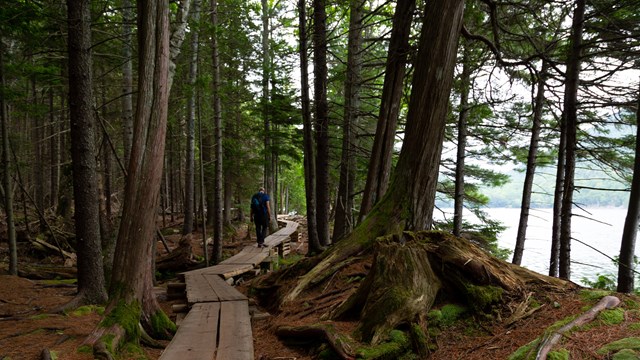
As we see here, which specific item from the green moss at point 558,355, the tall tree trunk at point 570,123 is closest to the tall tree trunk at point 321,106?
the tall tree trunk at point 570,123

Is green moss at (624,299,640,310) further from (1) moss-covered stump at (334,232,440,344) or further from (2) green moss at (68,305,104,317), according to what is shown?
(2) green moss at (68,305,104,317)

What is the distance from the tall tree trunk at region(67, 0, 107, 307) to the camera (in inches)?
268

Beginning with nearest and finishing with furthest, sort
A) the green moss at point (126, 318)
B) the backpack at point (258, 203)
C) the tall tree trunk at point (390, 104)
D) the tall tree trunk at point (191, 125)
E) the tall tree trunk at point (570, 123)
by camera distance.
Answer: the green moss at point (126, 318) < the tall tree trunk at point (390, 104) < the tall tree trunk at point (570, 123) < the backpack at point (258, 203) < the tall tree trunk at point (191, 125)

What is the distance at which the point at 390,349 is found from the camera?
3424 mm

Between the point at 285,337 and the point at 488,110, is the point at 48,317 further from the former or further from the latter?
the point at 488,110

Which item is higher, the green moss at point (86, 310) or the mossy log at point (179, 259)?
the green moss at point (86, 310)

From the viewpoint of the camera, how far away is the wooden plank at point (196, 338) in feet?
12.4

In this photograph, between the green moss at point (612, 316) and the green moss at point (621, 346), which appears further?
the green moss at point (612, 316)

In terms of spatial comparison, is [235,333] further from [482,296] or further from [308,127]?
[308,127]

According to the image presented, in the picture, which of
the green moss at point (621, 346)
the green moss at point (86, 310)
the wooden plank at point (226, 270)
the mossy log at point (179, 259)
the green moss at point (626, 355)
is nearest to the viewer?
the green moss at point (626, 355)

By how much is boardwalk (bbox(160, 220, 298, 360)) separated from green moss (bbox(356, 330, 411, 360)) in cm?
122

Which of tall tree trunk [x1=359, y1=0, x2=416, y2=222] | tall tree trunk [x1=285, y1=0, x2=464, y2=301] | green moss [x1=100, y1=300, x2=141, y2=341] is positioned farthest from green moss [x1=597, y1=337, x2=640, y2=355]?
green moss [x1=100, y1=300, x2=141, y2=341]

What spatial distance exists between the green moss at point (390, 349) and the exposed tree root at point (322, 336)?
13 centimetres

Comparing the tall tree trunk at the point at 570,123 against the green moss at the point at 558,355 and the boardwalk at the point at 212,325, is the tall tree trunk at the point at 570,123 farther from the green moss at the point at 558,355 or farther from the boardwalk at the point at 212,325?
the boardwalk at the point at 212,325
